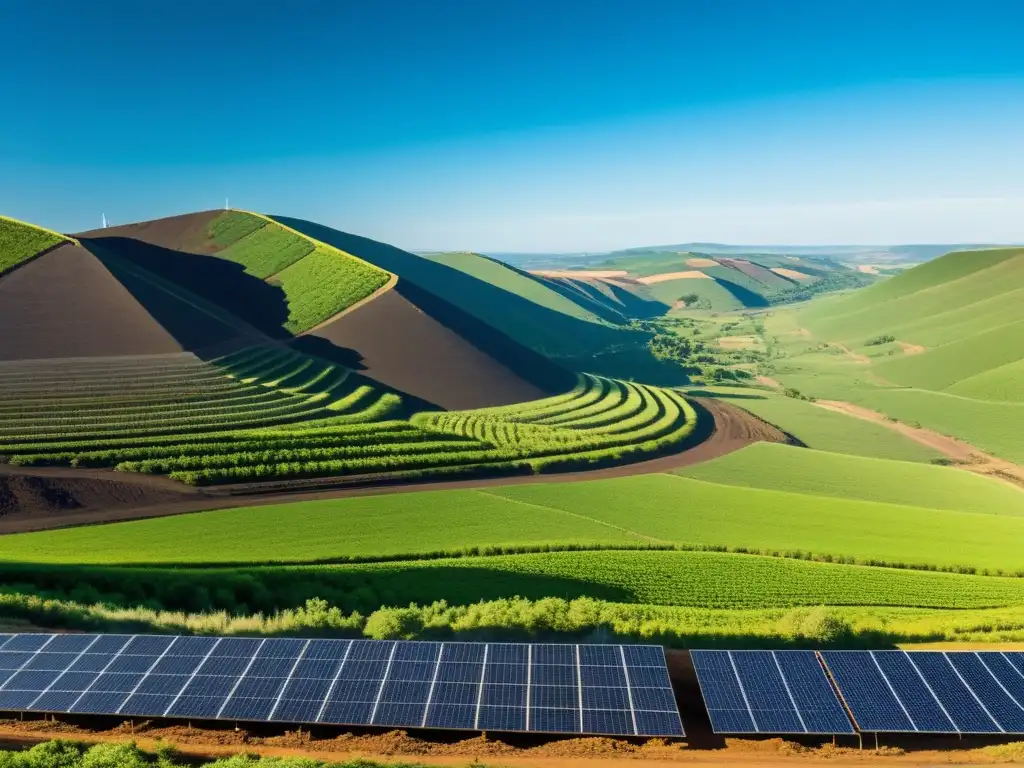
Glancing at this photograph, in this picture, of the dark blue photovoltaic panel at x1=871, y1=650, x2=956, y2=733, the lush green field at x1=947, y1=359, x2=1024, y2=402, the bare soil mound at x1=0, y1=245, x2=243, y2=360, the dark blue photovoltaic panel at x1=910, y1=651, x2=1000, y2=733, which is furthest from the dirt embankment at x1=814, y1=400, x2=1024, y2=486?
the bare soil mound at x1=0, y1=245, x2=243, y2=360

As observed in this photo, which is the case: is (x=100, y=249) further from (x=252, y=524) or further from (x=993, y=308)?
(x=993, y=308)

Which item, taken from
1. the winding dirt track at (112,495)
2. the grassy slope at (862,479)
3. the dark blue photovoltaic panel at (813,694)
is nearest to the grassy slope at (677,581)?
the dark blue photovoltaic panel at (813,694)

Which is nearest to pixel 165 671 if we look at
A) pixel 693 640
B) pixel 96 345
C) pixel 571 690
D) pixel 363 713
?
pixel 363 713

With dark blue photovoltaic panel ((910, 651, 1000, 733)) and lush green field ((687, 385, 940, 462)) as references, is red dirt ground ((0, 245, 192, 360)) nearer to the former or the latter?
dark blue photovoltaic panel ((910, 651, 1000, 733))

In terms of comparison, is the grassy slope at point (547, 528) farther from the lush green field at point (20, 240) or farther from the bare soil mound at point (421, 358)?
the lush green field at point (20, 240)

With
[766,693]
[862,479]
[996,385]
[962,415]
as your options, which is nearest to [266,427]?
[766,693]

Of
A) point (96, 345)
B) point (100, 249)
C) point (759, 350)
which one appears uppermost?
point (100, 249)

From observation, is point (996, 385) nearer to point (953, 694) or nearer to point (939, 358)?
point (939, 358)

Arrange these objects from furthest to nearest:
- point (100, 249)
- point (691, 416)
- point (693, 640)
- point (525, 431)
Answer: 1. point (100, 249)
2. point (691, 416)
3. point (525, 431)
4. point (693, 640)
